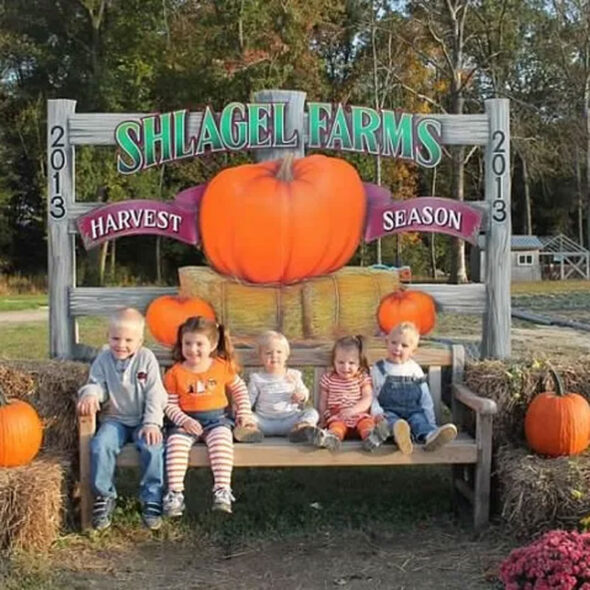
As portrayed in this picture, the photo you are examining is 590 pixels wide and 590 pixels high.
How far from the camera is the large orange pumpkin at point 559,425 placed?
4.40 metres

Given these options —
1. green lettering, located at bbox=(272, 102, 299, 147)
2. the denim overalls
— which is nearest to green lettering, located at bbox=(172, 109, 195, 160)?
green lettering, located at bbox=(272, 102, 299, 147)

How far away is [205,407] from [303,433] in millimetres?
514

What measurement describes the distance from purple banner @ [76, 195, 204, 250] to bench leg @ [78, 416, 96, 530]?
1.45 metres

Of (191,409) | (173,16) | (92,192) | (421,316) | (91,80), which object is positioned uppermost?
(173,16)

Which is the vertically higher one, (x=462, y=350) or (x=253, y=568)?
(x=462, y=350)

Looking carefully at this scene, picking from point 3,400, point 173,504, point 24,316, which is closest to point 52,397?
point 3,400

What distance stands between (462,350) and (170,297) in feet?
5.61

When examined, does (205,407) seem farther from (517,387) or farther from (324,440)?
(517,387)

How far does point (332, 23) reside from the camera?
120 ft

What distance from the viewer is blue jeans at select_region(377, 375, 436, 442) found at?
4.70m

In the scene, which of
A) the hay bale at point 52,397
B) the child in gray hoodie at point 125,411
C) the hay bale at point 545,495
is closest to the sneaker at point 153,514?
the child in gray hoodie at point 125,411

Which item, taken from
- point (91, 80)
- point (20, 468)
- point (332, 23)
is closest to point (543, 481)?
point (20, 468)

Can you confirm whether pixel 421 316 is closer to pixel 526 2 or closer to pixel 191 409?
pixel 191 409

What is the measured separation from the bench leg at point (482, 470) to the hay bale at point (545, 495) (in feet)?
0.50
